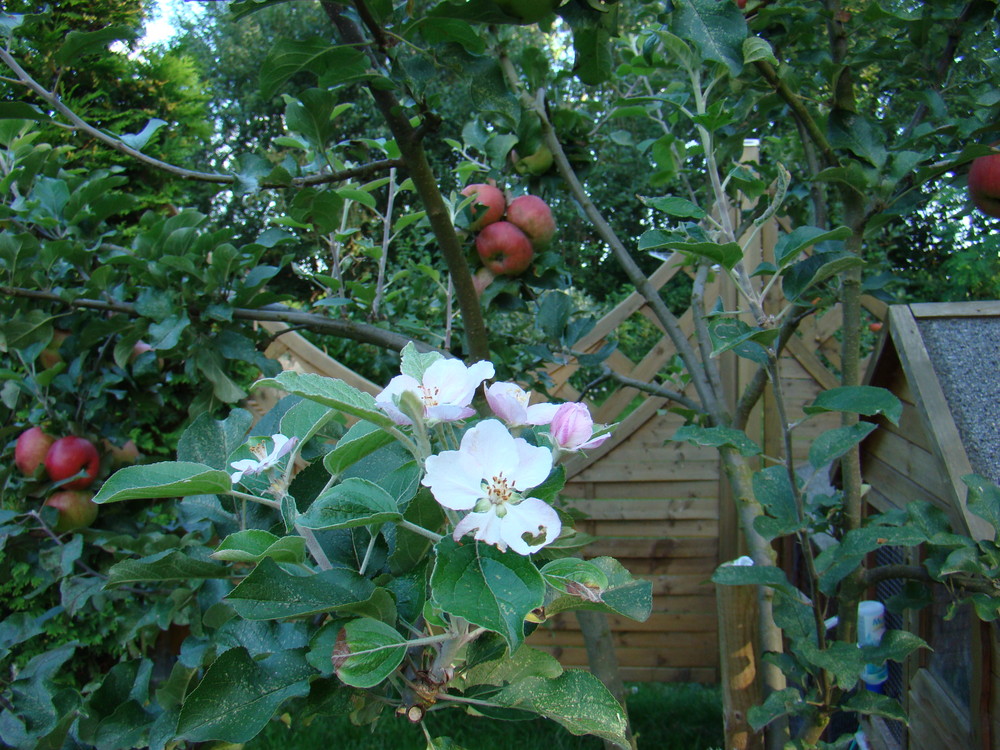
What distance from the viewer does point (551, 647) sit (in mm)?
2611

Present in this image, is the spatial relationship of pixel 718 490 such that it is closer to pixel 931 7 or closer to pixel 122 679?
pixel 931 7

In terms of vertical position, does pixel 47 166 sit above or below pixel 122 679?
above

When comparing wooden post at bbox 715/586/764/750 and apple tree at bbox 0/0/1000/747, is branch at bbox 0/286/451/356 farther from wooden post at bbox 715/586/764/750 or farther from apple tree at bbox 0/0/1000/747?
wooden post at bbox 715/586/764/750

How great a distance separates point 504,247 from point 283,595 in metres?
1.02

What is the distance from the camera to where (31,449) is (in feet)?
4.91

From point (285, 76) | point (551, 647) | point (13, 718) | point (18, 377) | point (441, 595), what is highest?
point (285, 76)

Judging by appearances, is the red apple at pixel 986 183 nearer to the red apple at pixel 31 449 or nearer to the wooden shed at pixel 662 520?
the wooden shed at pixel 662 520

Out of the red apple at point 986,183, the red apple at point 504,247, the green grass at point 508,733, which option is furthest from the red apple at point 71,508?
the red apple at point 986,183

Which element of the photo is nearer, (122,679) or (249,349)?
(122,679)

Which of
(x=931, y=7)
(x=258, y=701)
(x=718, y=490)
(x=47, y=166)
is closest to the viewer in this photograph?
(x=258, y=701)

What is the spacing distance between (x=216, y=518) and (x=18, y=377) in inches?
39.6

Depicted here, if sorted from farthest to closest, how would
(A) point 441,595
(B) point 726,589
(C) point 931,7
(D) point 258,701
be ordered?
(B) point 726,589, (C) point 931,7, (D) point 258,701, (A) point 441,595

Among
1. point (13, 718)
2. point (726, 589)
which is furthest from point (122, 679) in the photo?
point (726, 589)

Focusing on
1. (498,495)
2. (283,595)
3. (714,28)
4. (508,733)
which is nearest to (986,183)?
(714,28)
